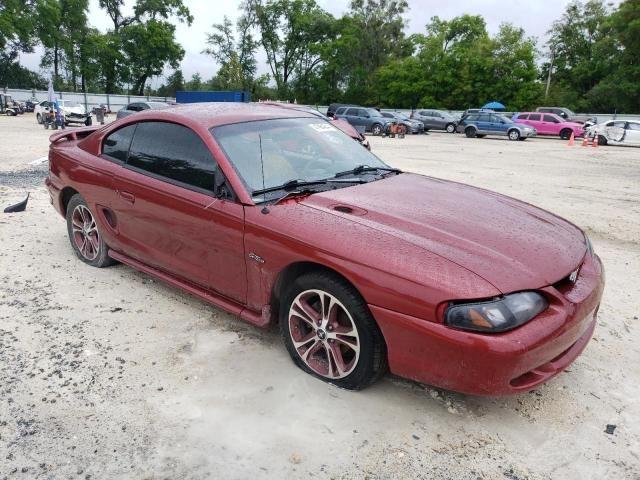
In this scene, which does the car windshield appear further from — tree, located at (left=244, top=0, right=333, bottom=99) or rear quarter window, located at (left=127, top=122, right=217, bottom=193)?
tree, located at (left=244, top=0, right=333, bottom=99)

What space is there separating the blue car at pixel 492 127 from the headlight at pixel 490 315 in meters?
27.8

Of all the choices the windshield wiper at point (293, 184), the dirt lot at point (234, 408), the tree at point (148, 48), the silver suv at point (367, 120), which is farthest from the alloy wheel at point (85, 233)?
the tree at point (148, 48)

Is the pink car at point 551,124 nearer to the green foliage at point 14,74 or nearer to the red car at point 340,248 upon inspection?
the red car at point 340,248

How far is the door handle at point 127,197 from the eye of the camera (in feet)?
12.9

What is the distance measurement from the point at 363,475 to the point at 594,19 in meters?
66.5

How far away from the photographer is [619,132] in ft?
80.7

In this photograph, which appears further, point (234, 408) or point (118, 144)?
point (118, 144)

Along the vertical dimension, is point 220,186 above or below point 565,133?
below

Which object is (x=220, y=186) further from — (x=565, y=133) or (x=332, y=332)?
(x=565, y=133)

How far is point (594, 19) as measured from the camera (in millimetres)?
56000

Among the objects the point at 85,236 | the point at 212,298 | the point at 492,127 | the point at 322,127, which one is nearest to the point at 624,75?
the point at 492,127

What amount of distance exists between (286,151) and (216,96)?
36203 millimetres

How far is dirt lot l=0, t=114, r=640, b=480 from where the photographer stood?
238 cm

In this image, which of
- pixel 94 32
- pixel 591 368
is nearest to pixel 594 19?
pixel 94 32
